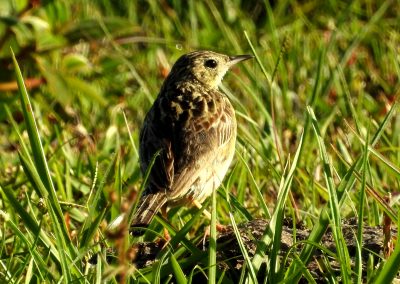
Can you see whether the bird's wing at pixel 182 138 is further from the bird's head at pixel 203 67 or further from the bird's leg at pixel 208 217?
the bird's head at pixel 203 67

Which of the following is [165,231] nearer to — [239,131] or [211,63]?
[239,131]

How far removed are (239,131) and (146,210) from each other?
5.36 feet

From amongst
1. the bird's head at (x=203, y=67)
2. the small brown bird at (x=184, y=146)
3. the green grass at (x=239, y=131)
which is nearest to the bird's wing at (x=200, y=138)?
the small brown bird at (x=184, y=146)

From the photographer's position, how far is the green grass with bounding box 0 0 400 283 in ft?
12.4

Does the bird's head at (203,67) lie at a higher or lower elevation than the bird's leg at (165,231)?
higher

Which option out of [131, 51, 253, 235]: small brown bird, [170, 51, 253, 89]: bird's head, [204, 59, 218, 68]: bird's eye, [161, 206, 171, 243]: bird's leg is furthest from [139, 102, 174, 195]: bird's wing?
[204, 59, 218, 68]: bird's eye

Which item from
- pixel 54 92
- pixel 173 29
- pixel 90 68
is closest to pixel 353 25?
pixel 173 29

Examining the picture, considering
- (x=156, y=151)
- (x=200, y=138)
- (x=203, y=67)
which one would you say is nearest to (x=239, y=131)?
(x=203, y=67)

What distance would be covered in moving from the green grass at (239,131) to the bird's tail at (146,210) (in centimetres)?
9

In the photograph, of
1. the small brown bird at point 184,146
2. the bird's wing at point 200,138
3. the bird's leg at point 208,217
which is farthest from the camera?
the bird's wing at point 200,138

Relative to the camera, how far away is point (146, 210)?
4.55 metres

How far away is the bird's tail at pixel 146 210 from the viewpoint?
4.33m

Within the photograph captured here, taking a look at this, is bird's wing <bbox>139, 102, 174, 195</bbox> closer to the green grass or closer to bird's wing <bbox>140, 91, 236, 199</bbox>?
bird's wing <bbox>140, 91, 236, 199</bbox>

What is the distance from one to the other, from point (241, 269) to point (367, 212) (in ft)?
4.23
